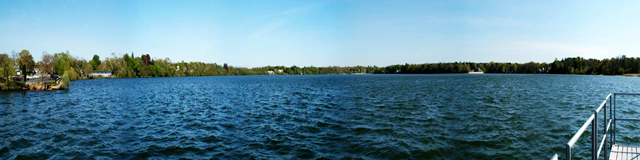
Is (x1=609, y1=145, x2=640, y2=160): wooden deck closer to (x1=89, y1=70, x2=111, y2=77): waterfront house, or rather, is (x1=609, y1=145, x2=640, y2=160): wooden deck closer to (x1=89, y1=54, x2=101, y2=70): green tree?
(x1=89, y1=70, x2=111, y2=77): waterfront house

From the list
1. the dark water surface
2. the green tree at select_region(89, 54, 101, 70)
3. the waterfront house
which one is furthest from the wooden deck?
the green tree at select_region(89, 54, 101, 70)

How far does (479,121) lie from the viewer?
1866 centimetres

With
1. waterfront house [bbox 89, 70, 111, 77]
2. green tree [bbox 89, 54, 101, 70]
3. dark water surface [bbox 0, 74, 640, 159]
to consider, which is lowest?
dark water surface [bbox 0, 74, 640, 159]

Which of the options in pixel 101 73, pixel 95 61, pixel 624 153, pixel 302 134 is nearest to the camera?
pixel 624 153

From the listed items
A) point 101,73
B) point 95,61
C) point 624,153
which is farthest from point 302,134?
point 95,61

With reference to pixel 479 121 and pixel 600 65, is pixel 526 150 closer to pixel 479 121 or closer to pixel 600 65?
pixel 479 121

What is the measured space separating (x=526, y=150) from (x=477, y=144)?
1.71 metres

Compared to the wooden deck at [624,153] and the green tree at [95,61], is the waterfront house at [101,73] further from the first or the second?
the wooden deck at [624,153]

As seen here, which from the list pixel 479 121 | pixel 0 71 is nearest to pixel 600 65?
pixel 479 121

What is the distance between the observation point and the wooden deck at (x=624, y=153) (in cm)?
838

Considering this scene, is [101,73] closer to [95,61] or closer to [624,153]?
[95,61]

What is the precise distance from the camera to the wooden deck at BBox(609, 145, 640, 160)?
8375 millimetres

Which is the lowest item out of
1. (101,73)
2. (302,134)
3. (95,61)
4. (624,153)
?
(302,134)

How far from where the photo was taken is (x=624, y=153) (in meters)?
8.78
